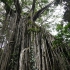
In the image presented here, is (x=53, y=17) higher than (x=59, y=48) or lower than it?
higher

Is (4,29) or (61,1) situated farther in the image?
(61,1)

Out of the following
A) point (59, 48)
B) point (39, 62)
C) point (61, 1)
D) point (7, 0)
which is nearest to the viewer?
point (39, 62)

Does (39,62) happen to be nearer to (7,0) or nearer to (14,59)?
(14,59)

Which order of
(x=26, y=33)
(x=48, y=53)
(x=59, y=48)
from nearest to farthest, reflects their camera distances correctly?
(x=48, y=53)
(x=59, y=48)
(x=26, y=33)

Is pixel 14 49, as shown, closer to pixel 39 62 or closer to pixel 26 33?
pixel 26 33

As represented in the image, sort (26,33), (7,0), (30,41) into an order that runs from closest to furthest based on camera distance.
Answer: (30,41) < (26,33) < (7,0)

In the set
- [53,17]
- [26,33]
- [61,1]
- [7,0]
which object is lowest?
[26,33]

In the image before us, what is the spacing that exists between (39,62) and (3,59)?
0.67 m

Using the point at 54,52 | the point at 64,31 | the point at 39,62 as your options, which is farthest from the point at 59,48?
the point at 64,31

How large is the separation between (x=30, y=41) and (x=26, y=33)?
0.31 metres

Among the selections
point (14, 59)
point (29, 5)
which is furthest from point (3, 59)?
point (29, 5)

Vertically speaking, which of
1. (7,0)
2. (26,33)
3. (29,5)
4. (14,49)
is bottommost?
(14,49)

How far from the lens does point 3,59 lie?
2.13 meters

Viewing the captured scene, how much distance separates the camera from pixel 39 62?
6.04 feet
